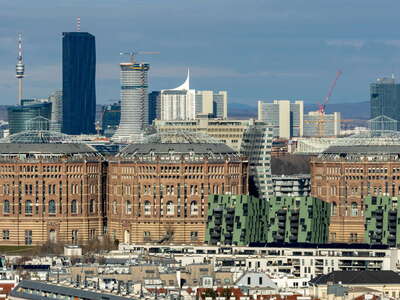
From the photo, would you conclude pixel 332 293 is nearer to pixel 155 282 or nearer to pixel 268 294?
pixel 268 294

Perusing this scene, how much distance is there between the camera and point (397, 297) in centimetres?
19638

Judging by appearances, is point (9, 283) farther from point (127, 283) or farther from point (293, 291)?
point (293, 291)

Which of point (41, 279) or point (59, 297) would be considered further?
point (41, 279)

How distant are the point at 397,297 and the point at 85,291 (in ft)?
93.8

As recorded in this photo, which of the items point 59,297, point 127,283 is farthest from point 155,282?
point 59,297

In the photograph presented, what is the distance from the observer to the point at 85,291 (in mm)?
181750

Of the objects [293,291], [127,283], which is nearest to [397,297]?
[293,291]

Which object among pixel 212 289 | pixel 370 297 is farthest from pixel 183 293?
pixel 370 297

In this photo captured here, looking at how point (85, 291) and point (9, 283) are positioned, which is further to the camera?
point (9, 283)

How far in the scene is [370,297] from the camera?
603 ft

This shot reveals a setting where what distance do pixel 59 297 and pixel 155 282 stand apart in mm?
17651

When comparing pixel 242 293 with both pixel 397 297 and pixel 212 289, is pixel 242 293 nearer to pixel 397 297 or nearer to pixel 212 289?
pixel 212 289

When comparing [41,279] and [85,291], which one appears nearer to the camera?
[85,291]

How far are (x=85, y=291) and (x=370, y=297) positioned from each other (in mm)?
21590
